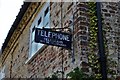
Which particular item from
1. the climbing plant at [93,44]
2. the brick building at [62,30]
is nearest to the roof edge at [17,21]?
the brick building at [62,30]

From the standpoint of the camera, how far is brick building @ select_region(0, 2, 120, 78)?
6.06m

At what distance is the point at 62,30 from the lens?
6.87 m

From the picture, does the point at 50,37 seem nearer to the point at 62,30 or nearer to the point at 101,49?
the point at 62,30

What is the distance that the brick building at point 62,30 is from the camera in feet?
19.9

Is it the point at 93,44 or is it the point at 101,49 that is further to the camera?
the point at 93,44

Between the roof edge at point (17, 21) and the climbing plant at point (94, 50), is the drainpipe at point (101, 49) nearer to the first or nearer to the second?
the climbing plant at point (94, 50)

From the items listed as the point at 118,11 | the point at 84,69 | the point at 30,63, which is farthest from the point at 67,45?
the point at 30,63

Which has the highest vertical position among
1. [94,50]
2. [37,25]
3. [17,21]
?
[17,21]

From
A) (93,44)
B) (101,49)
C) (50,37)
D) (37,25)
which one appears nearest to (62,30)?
(50,37)

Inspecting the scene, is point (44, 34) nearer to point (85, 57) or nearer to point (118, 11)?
point (85, 57)

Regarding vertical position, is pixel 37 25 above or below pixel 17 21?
below

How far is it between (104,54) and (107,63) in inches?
10.7

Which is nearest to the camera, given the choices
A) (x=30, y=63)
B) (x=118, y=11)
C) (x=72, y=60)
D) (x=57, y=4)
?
(x=72, y=60)

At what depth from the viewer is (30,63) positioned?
9.37m
